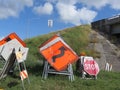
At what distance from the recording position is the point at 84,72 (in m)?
17.4

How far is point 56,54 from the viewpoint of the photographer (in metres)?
16.5

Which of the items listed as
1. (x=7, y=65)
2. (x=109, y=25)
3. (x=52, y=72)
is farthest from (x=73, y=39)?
(x=7, y=65)

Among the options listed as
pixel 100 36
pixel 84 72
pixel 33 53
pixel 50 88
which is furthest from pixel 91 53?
pixel 50 88

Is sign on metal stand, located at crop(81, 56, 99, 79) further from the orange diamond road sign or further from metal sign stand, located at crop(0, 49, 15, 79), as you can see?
metal sign stand, located at crop(0, 49, 15, 79)

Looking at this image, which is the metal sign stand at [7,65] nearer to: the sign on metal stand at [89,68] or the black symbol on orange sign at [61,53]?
the black symbol on orange sign at [61,53]

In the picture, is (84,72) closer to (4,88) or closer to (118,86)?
(118,86)

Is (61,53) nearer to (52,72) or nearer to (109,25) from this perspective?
(52,72)

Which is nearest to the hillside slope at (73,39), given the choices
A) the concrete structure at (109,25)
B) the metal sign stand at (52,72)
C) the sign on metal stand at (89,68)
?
the concrete structure at (109,25)

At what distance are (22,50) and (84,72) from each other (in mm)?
3227

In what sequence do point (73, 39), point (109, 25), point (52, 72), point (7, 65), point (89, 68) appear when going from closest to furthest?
point (7, 65), point (52, 72), point (89, 68), point (73, 39), point (109, 25)

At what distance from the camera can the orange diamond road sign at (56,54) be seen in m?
16.5

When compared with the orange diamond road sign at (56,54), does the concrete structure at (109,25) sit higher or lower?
higher

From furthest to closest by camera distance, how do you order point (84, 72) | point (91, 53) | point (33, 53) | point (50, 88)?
point (91, 53) → point (33, 53) → point (84, 72) → point (50, 88)

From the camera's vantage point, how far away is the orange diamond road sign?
16.5m
